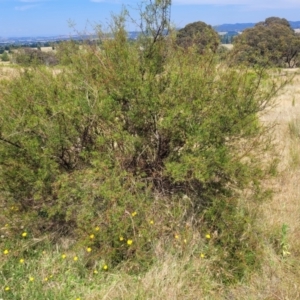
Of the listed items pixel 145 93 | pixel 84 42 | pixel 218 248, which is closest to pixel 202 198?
pixel 218 248

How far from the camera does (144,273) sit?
2686mm

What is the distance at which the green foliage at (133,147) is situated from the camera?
2.86m

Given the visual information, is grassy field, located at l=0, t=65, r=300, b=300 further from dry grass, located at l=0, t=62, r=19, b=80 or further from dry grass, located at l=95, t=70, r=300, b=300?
dry grass, located at l=0, t=62, r=19, b=80

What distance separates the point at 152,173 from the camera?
3.33 meters

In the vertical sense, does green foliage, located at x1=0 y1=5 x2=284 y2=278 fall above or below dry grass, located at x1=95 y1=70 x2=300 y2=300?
above

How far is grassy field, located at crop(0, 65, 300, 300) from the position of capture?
98.3 inches

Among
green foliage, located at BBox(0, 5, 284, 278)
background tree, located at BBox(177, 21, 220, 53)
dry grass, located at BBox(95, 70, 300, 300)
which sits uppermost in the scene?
background tree, located at BBox(177, 21, 220, 53)

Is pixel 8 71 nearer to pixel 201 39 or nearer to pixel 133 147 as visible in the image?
pixel 133 147

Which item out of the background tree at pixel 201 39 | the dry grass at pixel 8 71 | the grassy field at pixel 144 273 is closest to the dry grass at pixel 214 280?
→ the grassy field at pixel 144 273

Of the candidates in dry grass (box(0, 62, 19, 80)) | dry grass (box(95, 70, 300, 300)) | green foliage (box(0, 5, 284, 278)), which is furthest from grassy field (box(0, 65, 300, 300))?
dry grass (box(0, 62, 19, 80))

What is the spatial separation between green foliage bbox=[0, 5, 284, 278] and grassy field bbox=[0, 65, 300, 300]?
0.35ft

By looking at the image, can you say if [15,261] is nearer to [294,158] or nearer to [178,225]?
[178,225]

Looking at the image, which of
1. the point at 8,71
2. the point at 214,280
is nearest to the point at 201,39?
the point at 8,71

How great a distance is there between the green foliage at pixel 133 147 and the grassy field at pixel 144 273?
0.11 m
